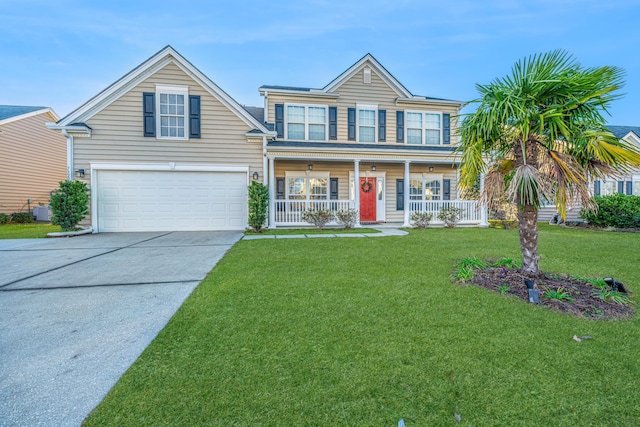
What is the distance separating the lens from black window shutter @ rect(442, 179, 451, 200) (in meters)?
13.7

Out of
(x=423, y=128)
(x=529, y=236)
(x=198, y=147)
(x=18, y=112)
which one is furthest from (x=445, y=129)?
(x=18, y=112)

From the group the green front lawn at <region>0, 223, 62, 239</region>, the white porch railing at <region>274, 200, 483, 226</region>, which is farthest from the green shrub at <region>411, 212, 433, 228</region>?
the green front lawn at <region>0, 223, 62, 239</region>

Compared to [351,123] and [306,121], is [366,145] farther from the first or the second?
[306,121]

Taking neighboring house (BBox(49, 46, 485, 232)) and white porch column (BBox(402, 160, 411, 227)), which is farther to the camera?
white porch column (BBox(402, 160, 411, 227))

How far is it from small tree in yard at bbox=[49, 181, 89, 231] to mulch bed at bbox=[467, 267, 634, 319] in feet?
37.1

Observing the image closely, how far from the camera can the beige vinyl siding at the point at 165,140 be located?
9.93 metres

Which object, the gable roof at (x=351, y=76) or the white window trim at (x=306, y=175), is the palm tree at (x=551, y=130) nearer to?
the white window trim at (x=306, y=175)

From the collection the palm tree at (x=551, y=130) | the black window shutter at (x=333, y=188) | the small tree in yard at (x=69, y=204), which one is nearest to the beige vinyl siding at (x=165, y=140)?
the small tree in yard at (x=69, y=204)

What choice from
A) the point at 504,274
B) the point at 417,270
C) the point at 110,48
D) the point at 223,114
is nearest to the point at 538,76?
the point at 504,274

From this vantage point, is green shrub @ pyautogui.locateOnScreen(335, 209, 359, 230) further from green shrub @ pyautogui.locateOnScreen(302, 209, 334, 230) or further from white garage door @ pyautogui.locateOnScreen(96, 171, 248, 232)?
white garage door @ pyautogui.locateOnScreen(96, 171, 248, 232)

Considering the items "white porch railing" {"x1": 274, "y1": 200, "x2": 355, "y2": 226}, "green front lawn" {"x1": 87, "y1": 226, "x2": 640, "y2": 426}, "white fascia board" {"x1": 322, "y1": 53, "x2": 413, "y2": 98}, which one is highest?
"white fascia board" {"x1": 322, "y1": 53, "x2": 413, "y2": 98}

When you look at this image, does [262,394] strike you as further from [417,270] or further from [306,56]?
[306,56]

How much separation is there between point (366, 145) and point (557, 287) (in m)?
9.25

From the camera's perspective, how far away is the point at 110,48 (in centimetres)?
1816
